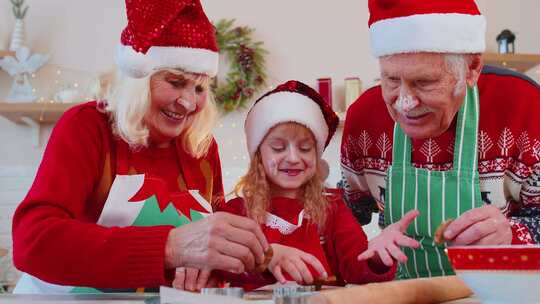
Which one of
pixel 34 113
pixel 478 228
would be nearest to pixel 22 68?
pixel 34 113

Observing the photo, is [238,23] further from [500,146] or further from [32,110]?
[500,146]

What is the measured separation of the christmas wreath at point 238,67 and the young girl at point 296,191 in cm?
199

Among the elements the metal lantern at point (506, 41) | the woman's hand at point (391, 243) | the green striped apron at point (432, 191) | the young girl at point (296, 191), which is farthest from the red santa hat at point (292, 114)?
the metal lantern at point (506, 41)

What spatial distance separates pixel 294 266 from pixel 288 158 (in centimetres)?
38

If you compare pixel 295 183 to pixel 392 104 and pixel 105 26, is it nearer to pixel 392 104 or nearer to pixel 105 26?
pixel 392 104

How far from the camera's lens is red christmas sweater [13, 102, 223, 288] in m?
1.29

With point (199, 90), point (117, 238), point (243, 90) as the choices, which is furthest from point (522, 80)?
point (243, 90)

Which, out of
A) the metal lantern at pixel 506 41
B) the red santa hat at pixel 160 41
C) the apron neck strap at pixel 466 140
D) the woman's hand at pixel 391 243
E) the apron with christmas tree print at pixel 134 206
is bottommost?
the woman's hand at pixel 391 243

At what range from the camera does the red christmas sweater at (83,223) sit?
50.9 inches

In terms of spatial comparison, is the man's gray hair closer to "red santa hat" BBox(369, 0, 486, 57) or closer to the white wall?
"red santa hat" BBox(369, 0, 486, 57)

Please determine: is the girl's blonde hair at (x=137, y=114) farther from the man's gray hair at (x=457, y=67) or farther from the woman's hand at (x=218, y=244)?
the man's gray hair at (x=457, y=67)

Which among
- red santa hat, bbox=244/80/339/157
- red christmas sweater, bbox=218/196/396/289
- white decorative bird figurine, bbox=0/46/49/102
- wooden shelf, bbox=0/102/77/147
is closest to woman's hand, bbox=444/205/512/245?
red christmas sweater, bbox=218/196/396/289

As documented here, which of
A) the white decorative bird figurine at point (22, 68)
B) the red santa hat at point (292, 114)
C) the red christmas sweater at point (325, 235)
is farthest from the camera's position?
the white decorative bird figurine at point (22, 68)

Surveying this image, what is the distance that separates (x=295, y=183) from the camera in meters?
1.81
